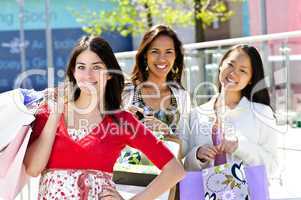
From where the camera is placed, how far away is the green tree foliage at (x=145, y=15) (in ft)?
48.1

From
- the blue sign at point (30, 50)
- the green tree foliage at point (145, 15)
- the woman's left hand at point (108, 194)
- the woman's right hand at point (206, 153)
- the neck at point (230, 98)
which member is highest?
the green tree foliage at point (145, 15)

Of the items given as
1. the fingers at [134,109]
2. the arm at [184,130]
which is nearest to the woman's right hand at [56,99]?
the fingers at [134,109]

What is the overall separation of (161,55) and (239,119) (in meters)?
0.63

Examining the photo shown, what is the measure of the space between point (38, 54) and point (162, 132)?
1308cm

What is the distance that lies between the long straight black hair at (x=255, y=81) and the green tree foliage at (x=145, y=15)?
11.3 m

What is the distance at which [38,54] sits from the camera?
1580 centimetres

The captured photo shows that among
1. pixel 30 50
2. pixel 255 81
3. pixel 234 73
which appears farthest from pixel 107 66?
pixel 30 50

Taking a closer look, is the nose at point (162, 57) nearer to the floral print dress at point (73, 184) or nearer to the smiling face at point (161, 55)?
the smiling face at point (161, 55)

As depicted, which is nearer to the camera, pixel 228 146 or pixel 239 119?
pixel 228 146

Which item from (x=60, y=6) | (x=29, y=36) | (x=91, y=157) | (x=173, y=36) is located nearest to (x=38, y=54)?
(x=29, y=36)

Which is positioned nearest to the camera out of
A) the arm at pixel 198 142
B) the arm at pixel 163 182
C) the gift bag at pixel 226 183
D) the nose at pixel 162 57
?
the arm at pixel 163 182

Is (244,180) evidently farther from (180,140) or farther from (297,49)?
(297,49)

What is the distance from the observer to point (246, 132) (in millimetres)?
3023

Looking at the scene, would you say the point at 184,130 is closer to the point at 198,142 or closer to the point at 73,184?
the point at 198,142
